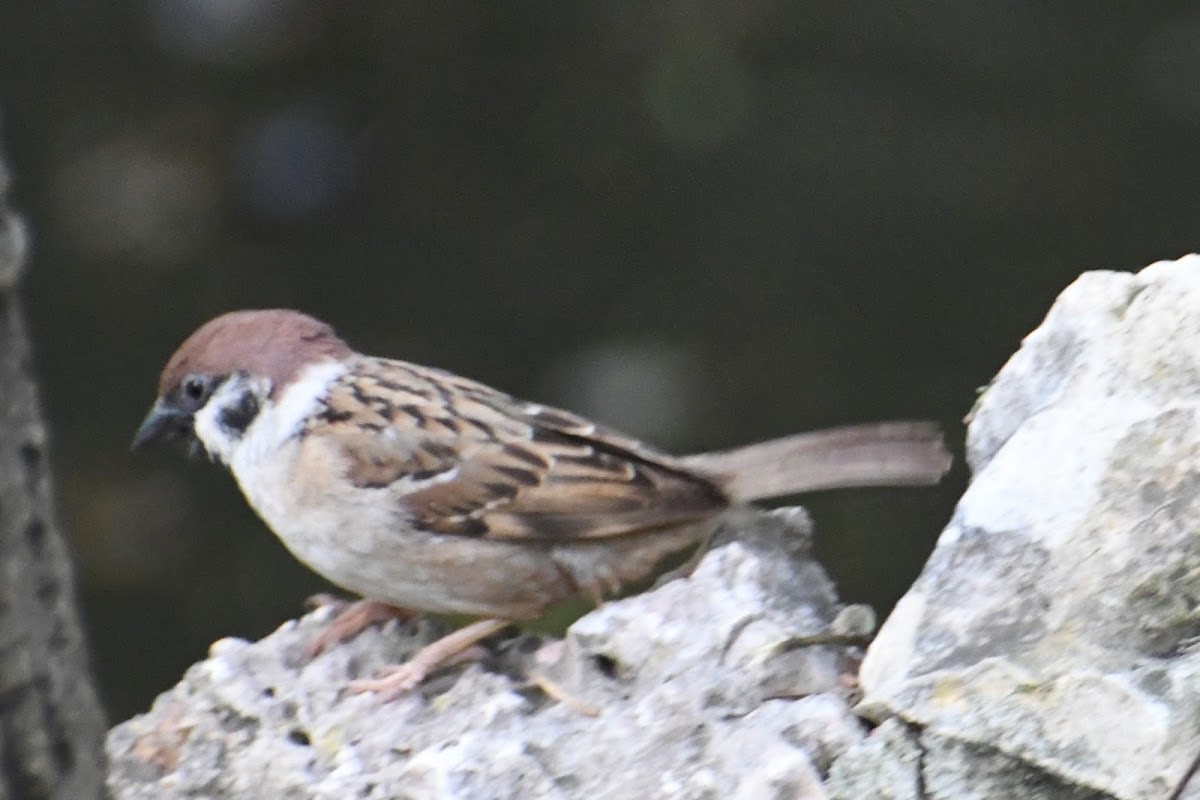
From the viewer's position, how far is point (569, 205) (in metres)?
5.15

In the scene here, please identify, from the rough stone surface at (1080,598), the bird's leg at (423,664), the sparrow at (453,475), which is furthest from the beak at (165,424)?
the rough stone surface at (1080,598)

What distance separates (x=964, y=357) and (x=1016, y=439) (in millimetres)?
2621

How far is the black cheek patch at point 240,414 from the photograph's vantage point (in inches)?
117

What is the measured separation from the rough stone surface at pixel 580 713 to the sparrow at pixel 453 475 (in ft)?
0.72

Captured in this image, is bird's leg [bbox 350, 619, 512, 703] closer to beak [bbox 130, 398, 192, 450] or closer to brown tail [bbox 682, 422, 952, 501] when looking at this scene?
brown tail [bbox 682, 422, 952, 501]

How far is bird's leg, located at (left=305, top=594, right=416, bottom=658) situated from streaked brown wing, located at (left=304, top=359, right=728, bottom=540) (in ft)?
0.48

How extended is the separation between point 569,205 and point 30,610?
382 cm

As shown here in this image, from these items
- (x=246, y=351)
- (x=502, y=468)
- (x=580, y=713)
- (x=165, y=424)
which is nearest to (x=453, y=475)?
(x=502, y=468)

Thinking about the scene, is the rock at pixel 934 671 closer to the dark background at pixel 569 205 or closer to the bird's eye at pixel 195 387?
the bird's eye at pixel 195 387

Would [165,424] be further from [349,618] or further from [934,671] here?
[934,671]

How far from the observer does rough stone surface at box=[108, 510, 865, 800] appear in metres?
2.05

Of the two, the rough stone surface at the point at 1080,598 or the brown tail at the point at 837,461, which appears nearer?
the rough stone surface at the point at 1080,598

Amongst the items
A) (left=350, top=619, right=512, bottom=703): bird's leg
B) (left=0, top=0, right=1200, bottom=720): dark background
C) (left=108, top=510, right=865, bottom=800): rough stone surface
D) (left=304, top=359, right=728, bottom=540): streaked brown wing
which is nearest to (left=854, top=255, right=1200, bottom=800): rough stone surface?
(left=108, top=510, right=865, bottom=800): rough stone surface

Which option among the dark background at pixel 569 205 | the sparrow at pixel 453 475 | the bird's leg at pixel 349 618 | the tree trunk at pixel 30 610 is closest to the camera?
the tree trunk at pixel 30 610
